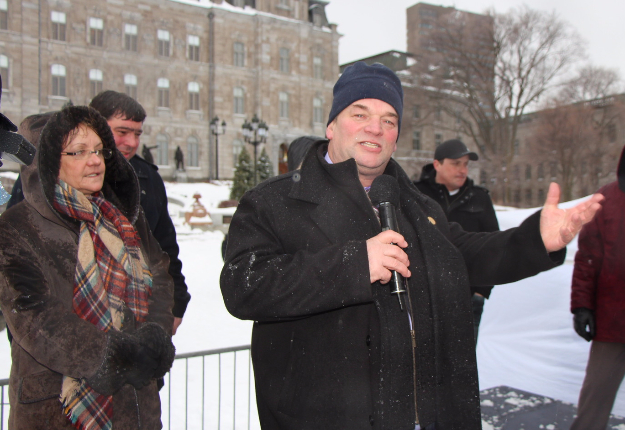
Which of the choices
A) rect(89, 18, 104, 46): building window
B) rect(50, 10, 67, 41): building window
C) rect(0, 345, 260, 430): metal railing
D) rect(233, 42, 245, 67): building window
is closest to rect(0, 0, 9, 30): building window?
rect(50, 10, 67, 41): building window

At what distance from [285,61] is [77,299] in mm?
38489

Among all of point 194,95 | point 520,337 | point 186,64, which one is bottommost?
point 520,337

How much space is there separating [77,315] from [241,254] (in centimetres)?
76

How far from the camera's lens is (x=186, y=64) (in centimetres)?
3575

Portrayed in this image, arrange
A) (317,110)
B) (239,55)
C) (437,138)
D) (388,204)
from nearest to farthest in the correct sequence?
(388,204) → (239,55) → (317,110) → (437,138)

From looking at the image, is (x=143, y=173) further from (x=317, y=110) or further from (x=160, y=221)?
(x=317, y=110)

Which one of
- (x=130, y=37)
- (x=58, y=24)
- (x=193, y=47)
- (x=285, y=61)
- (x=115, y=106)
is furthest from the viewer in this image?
(x=285, y=61)

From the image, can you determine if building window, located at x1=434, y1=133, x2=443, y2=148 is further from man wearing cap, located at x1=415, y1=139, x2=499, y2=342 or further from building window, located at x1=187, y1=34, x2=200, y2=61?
man wearing cap, located at x1=415, y1=139, x2=499, y2=342

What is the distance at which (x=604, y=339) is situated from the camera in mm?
3318

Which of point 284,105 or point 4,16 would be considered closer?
point 4,16

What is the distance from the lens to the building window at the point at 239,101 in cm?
3741

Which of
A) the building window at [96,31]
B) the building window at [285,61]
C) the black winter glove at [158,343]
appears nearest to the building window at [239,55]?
the building window at [285,61]

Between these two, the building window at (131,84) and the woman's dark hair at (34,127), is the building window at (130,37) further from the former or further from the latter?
the woman's dark hair at (34,127)

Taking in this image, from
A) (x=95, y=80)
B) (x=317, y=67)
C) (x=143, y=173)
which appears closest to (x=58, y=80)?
(x=95, y=80)
